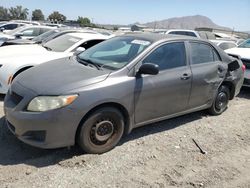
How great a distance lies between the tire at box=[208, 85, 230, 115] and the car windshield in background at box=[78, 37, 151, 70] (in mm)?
2021

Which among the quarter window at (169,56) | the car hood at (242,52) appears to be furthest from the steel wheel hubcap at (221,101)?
the car hood at (242,52)

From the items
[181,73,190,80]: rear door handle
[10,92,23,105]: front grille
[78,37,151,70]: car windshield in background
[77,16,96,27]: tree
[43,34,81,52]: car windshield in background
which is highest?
[78,37,151,70]: car windshield in background

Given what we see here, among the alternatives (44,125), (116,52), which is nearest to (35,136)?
(44,125)

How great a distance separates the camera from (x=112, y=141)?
388 cm

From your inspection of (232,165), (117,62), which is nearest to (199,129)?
(232,165)

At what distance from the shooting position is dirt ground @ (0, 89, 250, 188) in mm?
3232

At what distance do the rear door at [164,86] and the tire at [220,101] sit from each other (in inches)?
40.0

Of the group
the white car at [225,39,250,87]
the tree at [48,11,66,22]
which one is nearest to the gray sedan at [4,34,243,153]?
the white car at [225,39,250,87]

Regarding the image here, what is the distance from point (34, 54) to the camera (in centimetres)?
602

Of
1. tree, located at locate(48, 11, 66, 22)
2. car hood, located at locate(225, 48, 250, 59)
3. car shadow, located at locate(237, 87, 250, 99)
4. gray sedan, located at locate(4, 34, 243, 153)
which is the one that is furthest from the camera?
tree, located at locate(48, 11, 66, 22)

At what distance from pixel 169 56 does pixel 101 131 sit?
1.64 metres

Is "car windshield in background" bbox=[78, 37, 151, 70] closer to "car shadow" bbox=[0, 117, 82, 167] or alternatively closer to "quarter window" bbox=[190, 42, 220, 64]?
"quarter window" bbox=[190, 42, 220, 64]

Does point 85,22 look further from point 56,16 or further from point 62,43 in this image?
point 62,43

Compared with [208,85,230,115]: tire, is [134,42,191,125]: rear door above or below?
above
